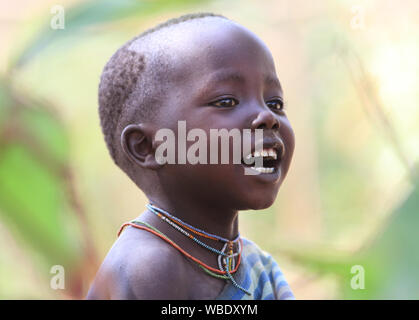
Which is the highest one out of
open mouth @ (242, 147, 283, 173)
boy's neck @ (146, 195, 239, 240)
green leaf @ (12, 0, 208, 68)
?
green leaf @ (12, 0, 208, 68)

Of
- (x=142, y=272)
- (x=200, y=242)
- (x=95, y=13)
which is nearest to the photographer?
(x=142, y=272)

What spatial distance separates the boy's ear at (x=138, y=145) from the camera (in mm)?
1021

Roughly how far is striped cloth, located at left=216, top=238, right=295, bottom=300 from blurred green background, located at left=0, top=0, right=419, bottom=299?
58 centimetres

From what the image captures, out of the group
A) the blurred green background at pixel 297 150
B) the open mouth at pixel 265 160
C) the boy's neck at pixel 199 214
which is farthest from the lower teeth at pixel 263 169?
the blurred green background at pixel 297 150

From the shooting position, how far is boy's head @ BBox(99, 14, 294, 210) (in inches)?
38.0

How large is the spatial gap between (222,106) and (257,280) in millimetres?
342

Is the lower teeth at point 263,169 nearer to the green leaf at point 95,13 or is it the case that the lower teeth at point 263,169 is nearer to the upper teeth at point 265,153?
the upper teeth at point 265,153

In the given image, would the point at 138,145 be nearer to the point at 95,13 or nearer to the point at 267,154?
the point at 267,154

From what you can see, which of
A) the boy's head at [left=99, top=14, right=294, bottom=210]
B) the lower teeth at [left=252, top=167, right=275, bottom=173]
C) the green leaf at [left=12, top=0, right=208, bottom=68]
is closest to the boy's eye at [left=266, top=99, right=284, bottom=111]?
the boy's head at [left=99, top=14, right=294, bottom=210]

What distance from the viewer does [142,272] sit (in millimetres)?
890

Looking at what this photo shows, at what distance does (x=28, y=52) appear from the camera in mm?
1754

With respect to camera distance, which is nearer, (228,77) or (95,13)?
(228,77)

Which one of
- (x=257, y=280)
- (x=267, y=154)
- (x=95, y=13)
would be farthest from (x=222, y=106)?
(x=95, y=13)

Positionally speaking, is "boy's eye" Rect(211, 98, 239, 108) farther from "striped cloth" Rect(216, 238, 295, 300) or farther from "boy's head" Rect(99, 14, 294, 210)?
"striped cloth" Rect(216, 238, 295, 300)
